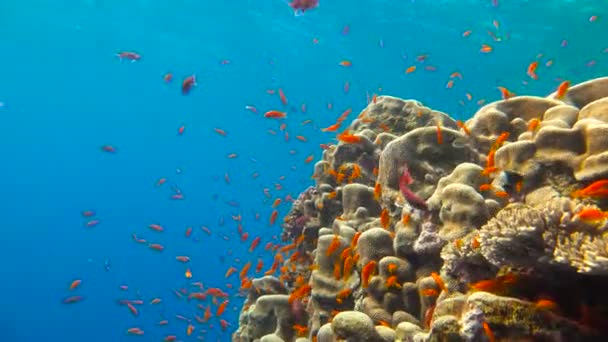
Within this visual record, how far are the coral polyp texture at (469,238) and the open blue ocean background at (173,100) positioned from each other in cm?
1161

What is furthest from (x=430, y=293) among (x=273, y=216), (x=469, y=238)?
(x=273, y=216)

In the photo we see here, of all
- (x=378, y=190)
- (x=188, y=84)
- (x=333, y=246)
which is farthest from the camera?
(x=188, y=84)

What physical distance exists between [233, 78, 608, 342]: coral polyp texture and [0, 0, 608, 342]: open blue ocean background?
11.6 meters

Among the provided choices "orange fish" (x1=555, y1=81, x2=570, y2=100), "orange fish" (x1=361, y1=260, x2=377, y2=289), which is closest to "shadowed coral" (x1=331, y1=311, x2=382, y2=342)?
"orange fish" (x1=361, y1=260, x2=377, y2=289)

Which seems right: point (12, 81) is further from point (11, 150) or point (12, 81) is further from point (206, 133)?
point (206, 133)

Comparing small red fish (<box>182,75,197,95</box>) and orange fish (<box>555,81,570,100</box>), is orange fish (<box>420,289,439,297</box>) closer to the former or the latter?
orange fish (<box>555,81,570,100</box>)

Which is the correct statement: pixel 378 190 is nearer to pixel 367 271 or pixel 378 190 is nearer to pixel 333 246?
pixel 333 246

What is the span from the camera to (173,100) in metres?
69.6

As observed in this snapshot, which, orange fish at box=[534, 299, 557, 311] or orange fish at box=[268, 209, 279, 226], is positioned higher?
orange fish at box=[268, 209, 279, 226]

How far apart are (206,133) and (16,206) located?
33854 mm

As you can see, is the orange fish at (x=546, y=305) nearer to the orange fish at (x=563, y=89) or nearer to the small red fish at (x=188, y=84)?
the orange fish at (x=563, y=89)

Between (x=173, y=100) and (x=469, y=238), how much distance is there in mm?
70880

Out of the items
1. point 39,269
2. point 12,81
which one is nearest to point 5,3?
point 12,81

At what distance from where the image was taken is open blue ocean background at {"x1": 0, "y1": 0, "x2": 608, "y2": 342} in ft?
116
